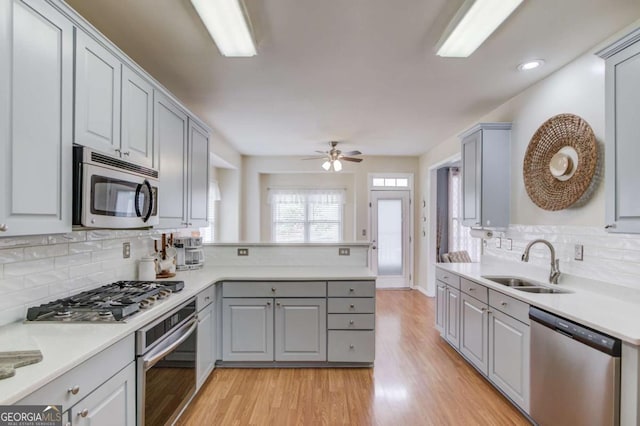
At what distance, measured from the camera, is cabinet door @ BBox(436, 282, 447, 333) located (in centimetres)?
349

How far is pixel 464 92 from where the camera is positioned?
Answer: 10.1ft

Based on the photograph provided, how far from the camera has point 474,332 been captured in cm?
283

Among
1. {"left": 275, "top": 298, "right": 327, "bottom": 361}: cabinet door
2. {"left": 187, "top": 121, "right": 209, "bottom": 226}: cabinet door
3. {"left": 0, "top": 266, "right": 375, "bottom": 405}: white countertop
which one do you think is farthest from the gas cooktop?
{"left": 275, "top": 298, "right": 327, "bottom": 361}: cabinet door

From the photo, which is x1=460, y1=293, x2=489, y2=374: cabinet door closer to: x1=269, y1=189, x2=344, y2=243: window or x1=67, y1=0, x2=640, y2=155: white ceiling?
x1=67, y1=0, x2=640, y2=155: white ceiling

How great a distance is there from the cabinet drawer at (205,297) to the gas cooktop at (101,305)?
36cm

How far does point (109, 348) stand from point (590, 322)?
2360 millimetres

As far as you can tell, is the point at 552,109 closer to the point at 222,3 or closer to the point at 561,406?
the point at 561,406

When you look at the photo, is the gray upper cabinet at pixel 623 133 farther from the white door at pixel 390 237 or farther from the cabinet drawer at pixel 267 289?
the white door at pixel 390 237

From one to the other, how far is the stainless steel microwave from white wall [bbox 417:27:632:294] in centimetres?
313

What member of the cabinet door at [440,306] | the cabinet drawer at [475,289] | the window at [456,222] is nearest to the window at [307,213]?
the window at [456,222]

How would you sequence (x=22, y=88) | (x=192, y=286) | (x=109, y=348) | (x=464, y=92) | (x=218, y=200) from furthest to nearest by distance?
1. (x=218, y=200)
2. (x=464, y=92)
3. (x=192, y=286)
4. (x=109, y=348)
5. (x=22, y=88)

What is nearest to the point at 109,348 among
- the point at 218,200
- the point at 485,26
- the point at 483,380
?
the point at 485,26

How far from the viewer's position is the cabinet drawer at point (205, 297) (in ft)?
7.88

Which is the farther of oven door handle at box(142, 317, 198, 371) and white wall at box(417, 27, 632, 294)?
white wall at box(417, 27, 632, 294)
